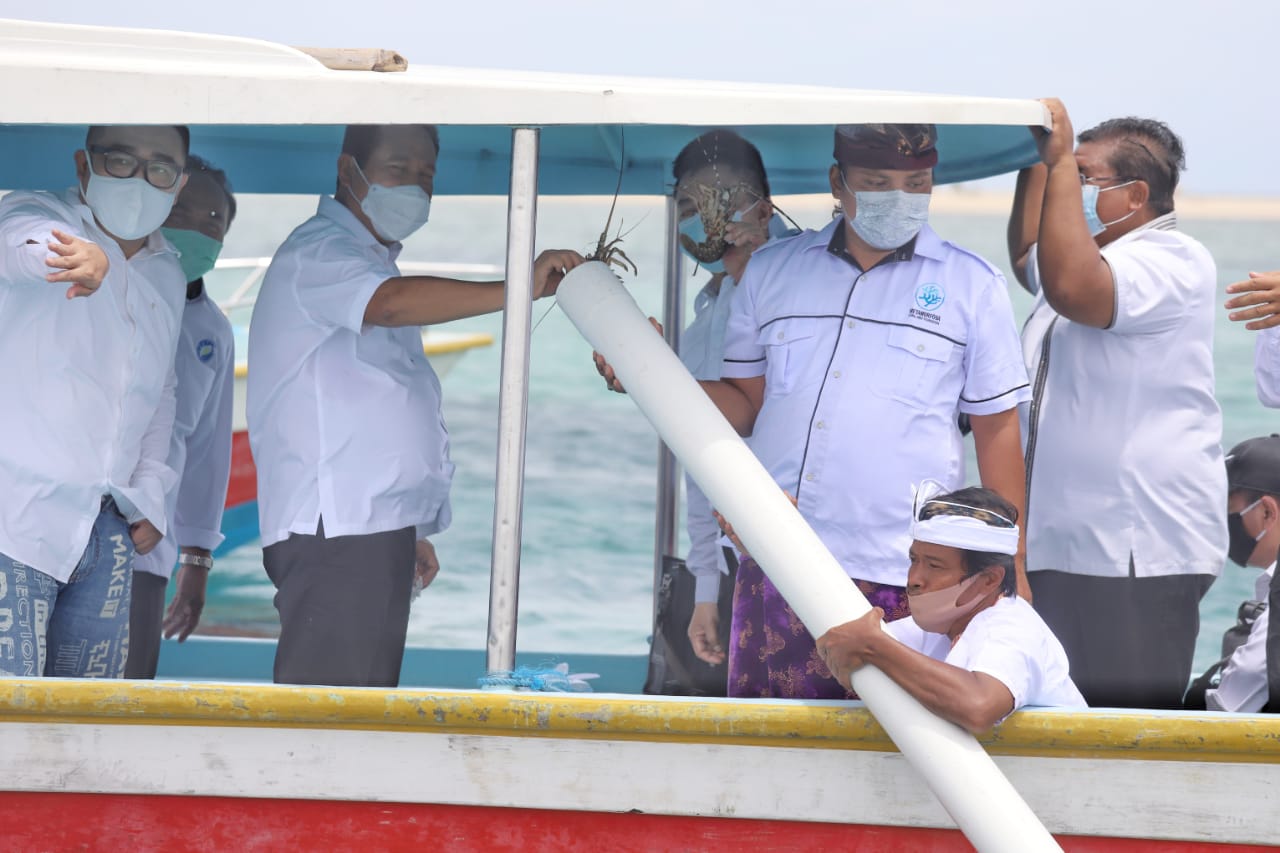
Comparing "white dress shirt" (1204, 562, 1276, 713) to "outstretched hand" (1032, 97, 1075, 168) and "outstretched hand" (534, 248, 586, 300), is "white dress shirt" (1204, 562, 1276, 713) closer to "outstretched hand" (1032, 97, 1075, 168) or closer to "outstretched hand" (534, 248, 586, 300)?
"outstretched hand" (1032, 97, 1075, 168)

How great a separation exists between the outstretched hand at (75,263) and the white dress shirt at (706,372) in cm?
171

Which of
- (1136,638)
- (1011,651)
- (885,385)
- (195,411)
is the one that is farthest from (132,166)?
(1136,638)

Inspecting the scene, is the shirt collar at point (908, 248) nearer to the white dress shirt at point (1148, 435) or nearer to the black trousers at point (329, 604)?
the white dress shirt at point (1148, 435)

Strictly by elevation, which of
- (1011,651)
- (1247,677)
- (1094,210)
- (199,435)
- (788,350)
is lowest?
(1247,677)

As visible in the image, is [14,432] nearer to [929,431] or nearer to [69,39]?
[69,39]

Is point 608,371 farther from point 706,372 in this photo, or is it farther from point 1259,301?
point 1259,301

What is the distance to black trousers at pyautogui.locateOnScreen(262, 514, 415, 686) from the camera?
3342mm

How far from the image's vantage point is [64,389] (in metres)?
3.16

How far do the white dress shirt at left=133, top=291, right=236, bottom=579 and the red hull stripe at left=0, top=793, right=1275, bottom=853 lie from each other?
85 cm

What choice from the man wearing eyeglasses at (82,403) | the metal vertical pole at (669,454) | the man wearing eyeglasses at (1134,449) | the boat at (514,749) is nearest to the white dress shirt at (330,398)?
the man wearing eyeglasses at (82,403)

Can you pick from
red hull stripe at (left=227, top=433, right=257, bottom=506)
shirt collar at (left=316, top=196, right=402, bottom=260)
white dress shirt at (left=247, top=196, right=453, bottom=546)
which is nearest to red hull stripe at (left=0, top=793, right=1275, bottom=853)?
white dress shirt at (left=247, top=196, right=453, bottom=546)

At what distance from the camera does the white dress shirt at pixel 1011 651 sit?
9.09 feet

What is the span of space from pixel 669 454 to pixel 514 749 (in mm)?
1881

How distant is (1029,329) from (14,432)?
2.44 m
